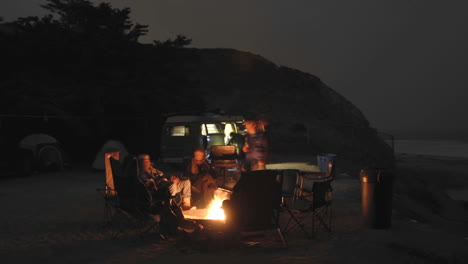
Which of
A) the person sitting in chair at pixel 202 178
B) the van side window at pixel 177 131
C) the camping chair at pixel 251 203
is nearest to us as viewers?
the camping chair at pixel 251 203

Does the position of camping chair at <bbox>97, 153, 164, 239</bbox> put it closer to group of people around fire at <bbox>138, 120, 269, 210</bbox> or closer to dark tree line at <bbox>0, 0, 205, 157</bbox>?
group of people around fire at <bbox>138, 120, 269, 210</bbox>

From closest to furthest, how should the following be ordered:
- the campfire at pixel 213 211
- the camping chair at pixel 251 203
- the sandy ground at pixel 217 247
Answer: the sandy ground at pixel 217 247 < the camping chair at pixel 251 203 < the campfire at pixel 213 211

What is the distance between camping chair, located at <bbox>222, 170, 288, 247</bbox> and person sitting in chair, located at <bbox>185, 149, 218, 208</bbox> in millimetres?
1598

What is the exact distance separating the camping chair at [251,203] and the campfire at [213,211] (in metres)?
0.54

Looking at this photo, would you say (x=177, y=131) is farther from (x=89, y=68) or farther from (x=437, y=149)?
(x=437, y=149)

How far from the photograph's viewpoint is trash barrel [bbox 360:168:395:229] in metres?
6.12

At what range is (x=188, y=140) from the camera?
15.4 metres

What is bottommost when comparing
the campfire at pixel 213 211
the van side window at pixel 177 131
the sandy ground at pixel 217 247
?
the sandy ground at pixel 217 247

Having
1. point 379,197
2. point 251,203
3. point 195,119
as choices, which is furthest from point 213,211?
point 195,119

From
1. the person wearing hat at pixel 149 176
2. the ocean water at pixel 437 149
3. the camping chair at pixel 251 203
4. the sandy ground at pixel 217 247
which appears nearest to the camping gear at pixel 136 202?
the sandy ground at pixel 217 247

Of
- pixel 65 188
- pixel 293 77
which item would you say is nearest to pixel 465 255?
pixel 65 188

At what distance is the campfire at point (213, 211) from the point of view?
5.79 meters

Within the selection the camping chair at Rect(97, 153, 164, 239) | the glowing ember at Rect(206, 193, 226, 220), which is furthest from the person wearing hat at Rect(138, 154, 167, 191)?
the glowing ember at Rect(206, 193, 226, 220)

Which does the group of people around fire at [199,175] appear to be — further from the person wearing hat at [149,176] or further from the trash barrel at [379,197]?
the trash barrel at [379,197]
